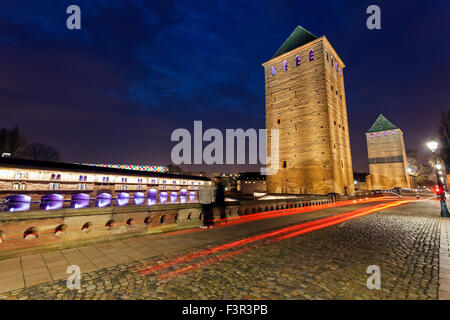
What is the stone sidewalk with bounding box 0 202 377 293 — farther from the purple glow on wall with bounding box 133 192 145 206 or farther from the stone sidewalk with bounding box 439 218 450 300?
the stone sidewalk with bounding box 439 218 450 300

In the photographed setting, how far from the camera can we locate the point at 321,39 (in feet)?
90.8

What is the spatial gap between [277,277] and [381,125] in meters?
73.6

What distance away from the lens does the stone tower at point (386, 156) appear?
2069 inches

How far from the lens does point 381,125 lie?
191 feet

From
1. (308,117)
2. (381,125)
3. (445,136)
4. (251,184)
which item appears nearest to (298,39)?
(308,117)

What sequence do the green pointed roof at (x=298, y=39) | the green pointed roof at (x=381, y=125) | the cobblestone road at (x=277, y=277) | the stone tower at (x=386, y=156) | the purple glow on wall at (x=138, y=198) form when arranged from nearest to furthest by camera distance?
1. the cobblestone road at (x=277, y=277)
2. the purple glow on wall at (x=138, y=198)
3. the green pointed roof at (x=298, y=39)
4. the stone tower at (x=386, y=156)
5. the green pointed roof at (x=381, y=125)

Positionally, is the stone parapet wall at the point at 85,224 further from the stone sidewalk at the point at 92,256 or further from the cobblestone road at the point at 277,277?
the cobblestone road at the point at 277,277

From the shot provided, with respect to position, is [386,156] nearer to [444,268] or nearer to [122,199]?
[444,268]

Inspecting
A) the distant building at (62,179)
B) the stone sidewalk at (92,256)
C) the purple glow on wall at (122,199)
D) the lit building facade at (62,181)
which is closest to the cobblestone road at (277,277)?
the stone sidewalk at (92,256)

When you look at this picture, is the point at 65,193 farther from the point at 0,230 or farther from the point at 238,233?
the point at 238,233

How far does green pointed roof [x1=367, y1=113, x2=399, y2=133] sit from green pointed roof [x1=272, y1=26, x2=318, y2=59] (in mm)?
43765

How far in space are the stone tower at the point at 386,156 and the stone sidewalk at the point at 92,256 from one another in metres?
66.1

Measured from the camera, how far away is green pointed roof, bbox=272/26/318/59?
1206 inches
